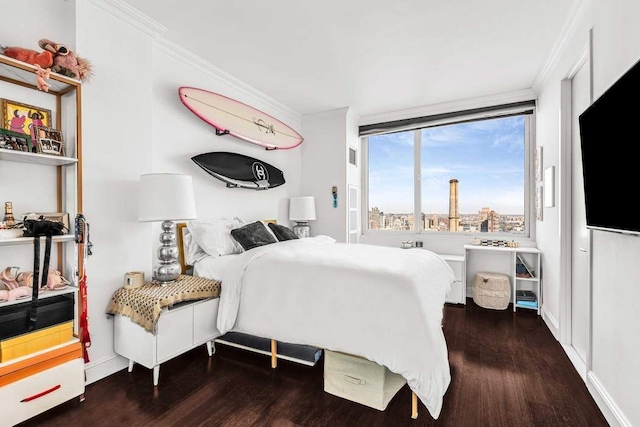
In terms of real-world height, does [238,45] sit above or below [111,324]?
above

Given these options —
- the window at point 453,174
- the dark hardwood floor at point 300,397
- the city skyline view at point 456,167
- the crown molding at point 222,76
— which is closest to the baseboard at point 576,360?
the dark hardwood floor at point 300,397

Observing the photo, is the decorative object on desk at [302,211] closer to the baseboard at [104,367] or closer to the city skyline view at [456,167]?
the city skyline view at [456,167]

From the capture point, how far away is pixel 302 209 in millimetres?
4438

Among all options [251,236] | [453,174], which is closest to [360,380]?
[251,236]

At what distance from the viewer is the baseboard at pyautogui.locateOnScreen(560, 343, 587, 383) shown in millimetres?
2218

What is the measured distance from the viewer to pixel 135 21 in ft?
8.16

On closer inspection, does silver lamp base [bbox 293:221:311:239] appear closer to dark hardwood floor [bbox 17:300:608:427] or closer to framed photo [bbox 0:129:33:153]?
dark hardwood floor [bbox 17:300:608:427]

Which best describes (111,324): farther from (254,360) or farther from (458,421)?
(458,421)

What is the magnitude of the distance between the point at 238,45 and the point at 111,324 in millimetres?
2550

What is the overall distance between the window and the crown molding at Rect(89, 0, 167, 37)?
3.20 meters

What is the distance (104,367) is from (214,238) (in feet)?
4.02

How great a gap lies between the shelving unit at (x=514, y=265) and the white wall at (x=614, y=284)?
1827 mm

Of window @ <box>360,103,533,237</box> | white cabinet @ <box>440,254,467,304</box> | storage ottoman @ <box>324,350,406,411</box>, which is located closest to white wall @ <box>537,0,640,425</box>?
storage ottoman @ <box>324,350,406,411</box>

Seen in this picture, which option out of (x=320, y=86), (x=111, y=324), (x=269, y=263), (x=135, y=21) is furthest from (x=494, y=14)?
(x=111, y=324)
